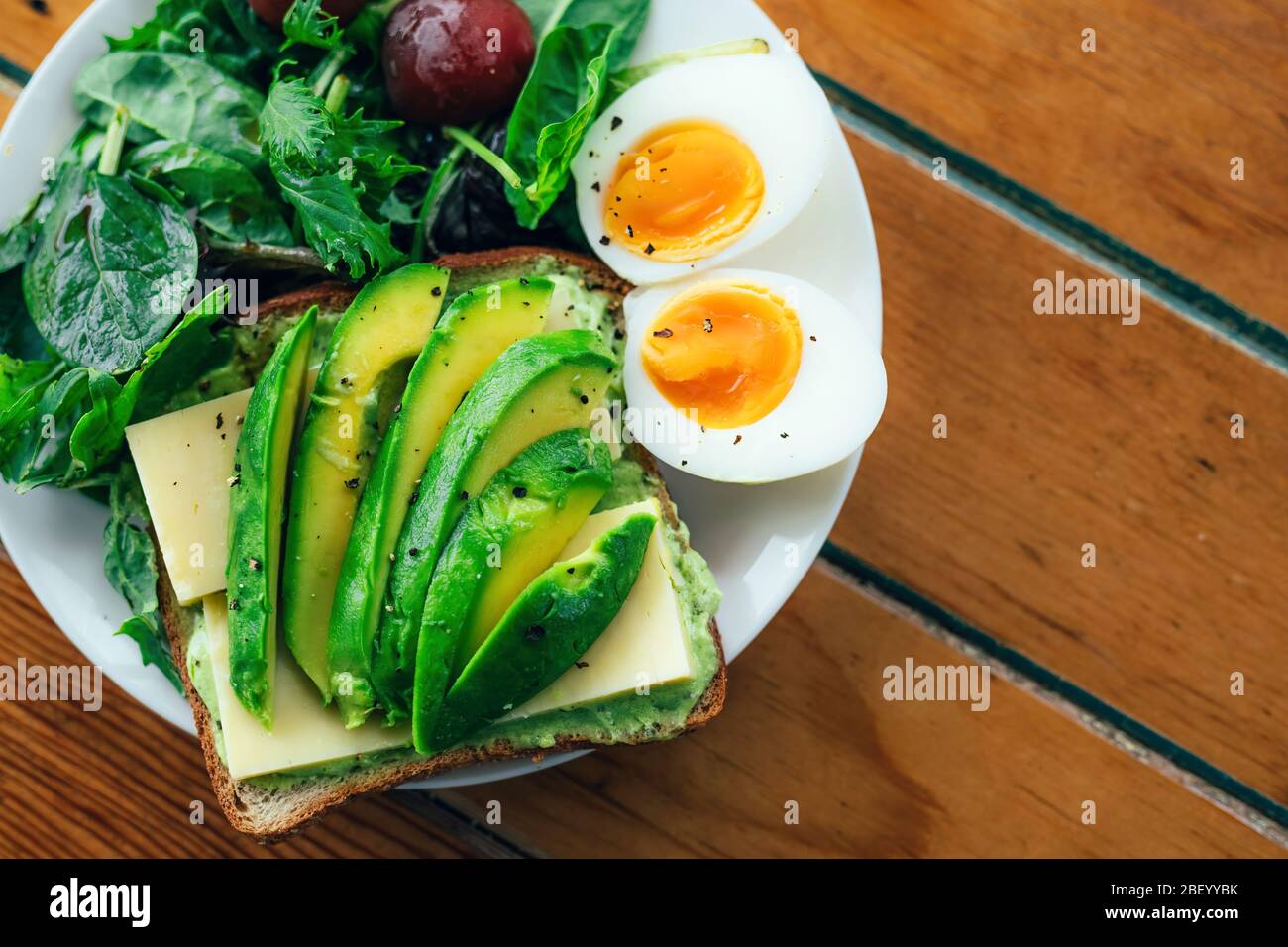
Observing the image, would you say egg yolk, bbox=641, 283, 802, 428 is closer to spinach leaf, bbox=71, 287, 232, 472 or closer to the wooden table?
the wooden table

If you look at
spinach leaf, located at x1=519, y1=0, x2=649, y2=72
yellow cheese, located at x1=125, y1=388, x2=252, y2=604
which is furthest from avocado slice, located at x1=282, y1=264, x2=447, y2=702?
spinach leaf, located at x1=519, y1=0, x2=649, y2=72

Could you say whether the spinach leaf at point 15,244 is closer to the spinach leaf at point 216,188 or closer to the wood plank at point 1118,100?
the spinach leaf at point 216,188

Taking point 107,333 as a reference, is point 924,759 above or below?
below

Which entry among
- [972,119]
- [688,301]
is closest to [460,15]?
[688,301]

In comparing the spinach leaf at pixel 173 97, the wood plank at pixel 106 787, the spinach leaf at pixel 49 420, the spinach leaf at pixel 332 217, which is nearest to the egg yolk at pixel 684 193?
the spinach leaf at pixel 332 217

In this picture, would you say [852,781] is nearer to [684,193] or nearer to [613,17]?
[684,193]

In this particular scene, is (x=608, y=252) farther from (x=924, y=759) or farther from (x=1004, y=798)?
(x=1004, y=798)

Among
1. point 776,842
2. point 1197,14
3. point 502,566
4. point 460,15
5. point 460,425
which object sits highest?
point 460,15
